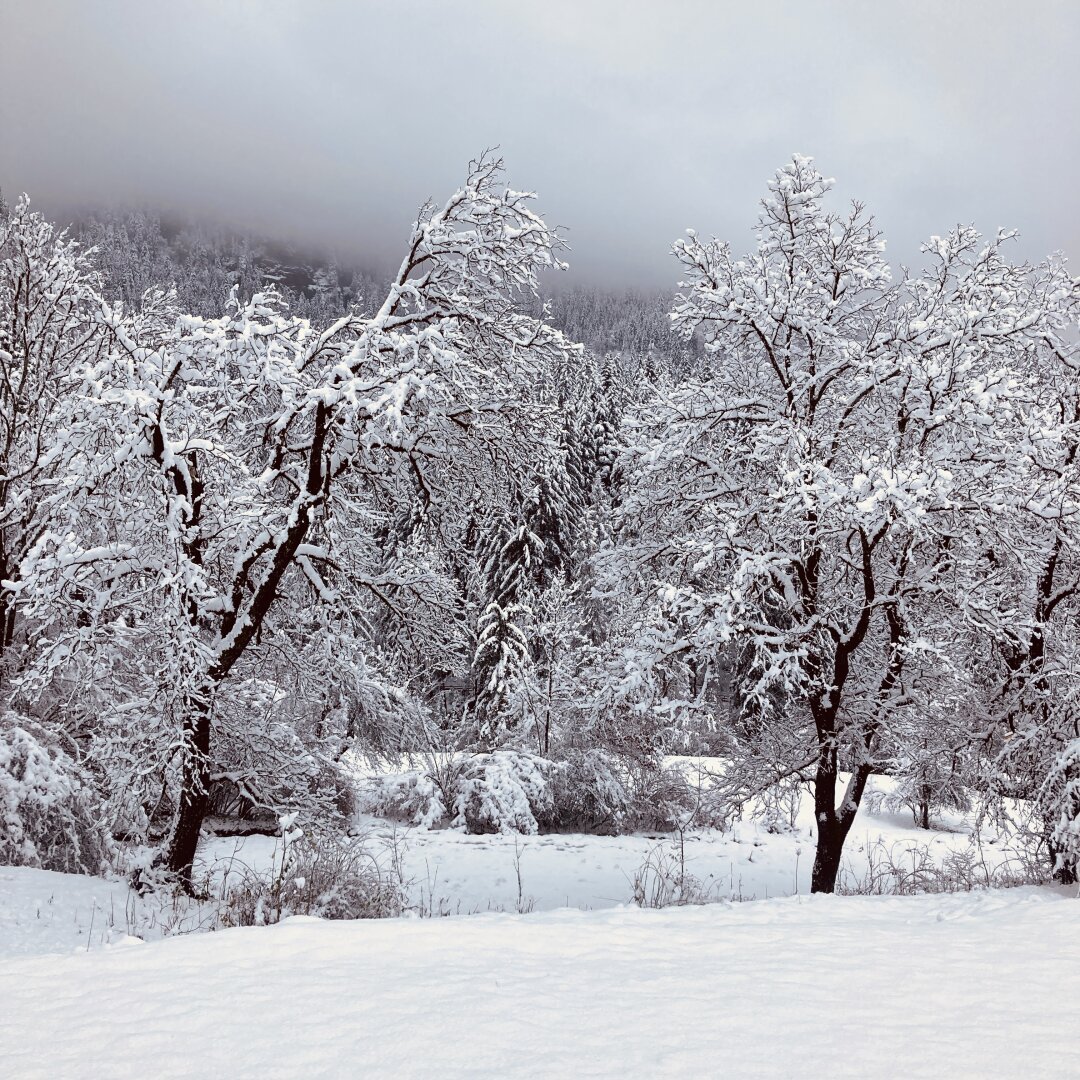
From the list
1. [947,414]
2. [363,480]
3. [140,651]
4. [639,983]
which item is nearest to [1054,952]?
[639,983]

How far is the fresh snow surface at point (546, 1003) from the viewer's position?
240 centimetres

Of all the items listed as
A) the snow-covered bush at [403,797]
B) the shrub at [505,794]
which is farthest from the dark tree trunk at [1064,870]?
the snow-covered bush at [403,797]

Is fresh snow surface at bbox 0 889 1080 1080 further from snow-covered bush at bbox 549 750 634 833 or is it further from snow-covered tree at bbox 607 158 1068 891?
snow-covered bush at bbox 549 750 634 833

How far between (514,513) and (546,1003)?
8159 millimetres

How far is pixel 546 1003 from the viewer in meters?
2.88

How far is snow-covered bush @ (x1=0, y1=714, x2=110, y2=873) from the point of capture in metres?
7.87

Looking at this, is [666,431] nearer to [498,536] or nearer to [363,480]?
[363,480]

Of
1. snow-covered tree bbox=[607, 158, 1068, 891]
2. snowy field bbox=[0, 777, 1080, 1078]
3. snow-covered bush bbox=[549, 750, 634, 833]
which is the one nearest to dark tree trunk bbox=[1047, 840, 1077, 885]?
snowy field bbox=[0, 777, 1080, 1078]

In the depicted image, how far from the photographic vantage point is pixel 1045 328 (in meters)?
9.05

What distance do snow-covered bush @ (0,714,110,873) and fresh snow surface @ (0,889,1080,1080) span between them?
220 inches

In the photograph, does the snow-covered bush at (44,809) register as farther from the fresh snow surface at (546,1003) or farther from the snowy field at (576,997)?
the fresh snow surface at (546,1003)

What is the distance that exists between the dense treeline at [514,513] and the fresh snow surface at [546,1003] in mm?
3461

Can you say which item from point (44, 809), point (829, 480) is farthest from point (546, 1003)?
point (44, 809)

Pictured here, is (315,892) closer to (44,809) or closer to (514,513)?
(44,809)
